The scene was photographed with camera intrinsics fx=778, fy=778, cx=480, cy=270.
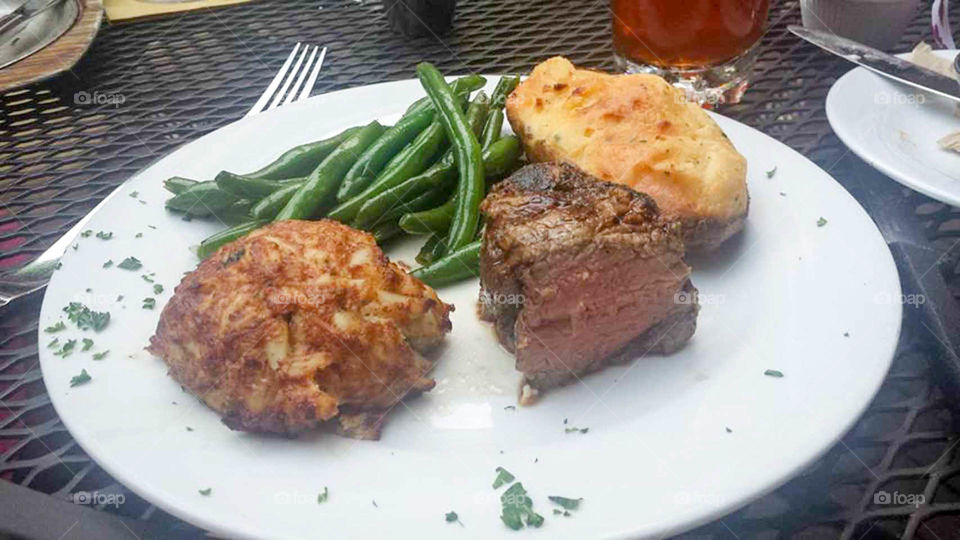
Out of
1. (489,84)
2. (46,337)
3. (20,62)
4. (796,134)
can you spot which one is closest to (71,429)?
(46,337)

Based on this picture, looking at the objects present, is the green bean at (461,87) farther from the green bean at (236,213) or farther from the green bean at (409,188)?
the green bean at (236,213)

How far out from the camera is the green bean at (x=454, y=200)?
Result: 2775 mm

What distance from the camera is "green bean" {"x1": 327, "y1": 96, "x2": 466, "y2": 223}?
2830 mm

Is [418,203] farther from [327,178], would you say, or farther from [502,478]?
[502,478]

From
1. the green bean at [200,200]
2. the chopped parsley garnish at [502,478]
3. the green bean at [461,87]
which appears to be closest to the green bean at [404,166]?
the green bean at [461,87]

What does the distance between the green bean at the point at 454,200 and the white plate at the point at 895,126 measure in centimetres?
118

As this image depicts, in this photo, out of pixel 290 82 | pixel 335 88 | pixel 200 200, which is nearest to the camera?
pixel 200 200

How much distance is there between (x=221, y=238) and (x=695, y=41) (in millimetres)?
2111

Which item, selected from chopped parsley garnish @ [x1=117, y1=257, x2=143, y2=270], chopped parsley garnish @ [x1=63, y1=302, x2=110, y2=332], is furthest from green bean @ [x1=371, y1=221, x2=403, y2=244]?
chopped parsley garnish @ [x1=63, y1=302, x2=110, y2=332]

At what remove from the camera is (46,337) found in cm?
220

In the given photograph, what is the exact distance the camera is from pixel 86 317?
2.30 m

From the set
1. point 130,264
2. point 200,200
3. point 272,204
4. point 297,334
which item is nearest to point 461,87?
point 272,204

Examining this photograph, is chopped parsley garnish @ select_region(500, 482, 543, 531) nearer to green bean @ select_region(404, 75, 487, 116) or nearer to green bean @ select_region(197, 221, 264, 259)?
green bean @ select_region(197, 221, 264, 259)

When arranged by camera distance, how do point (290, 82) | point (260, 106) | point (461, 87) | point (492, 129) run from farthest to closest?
point (290, 82) → point (260, 106) → point (461, 87) → point (492, 129)
